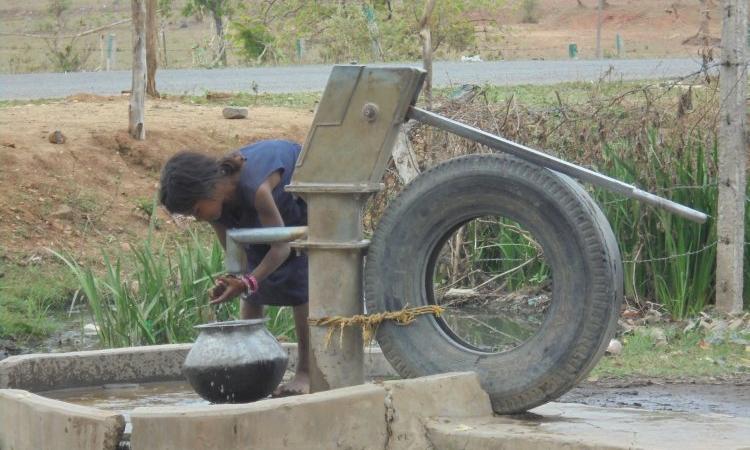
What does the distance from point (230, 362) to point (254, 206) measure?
75 centimetres

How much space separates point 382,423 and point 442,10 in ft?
65.0

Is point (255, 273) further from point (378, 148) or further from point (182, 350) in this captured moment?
point (182, 350)

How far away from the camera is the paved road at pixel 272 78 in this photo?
1906 centimetres

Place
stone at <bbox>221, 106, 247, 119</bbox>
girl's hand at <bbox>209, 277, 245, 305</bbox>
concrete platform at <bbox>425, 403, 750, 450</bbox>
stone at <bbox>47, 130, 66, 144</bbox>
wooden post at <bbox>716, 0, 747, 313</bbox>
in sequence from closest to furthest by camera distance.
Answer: concrete platform at <bbox>425, 403, 750, 450</bbox>
girl's hand at <bbox>209, 277, 245, 305</bbox>
wooden post at <bbox>716, 0, 747, 313</bbox>
stone at <bbox>47, 130, 66, 144</bbox>
stone at <bbox>221, 106, 247, 119</bbox>

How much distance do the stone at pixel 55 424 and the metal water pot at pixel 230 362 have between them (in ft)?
1.34

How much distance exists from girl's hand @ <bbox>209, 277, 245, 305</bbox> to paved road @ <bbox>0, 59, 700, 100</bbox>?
41.3 ft

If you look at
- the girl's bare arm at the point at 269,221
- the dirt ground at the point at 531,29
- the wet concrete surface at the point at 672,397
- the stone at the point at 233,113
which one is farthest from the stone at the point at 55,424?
the dirt ground at the point at 531,29

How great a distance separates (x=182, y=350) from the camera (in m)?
6.55

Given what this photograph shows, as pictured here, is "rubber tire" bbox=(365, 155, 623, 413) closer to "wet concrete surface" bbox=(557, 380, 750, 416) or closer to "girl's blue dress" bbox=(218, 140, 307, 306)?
"girl's blue dress" bbox=(218, 140, 307, 306)

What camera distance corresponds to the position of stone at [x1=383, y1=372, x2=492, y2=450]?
480 cm

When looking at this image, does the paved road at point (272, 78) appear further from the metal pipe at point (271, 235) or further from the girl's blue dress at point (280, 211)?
the metal pipe at point (271, 235)

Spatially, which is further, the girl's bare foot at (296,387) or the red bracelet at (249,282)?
the girl's bare foot at (296,387)

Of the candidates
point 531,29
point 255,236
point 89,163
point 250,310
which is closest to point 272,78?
point 89,163

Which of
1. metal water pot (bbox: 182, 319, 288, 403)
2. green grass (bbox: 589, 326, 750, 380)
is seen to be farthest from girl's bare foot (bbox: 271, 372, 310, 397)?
green grass (bbox: 589, 326, 750, 380)
